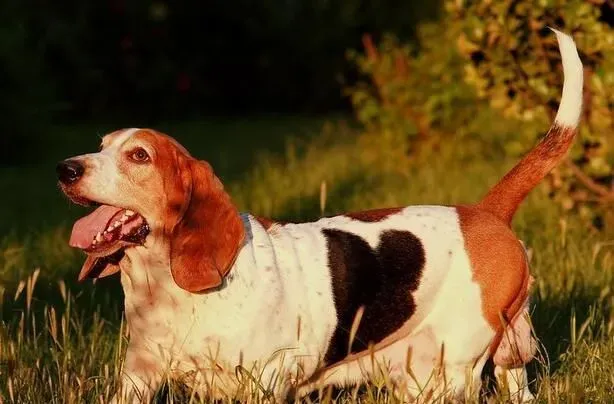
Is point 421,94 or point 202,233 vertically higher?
point 421,94

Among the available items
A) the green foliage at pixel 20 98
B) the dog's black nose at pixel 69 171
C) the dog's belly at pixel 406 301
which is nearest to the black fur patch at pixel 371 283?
the dog's belly at pixel 406 301

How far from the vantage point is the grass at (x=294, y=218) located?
453 cm

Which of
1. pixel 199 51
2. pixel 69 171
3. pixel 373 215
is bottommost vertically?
pixel 373 215

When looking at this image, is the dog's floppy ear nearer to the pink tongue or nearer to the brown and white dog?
the brown and white dog

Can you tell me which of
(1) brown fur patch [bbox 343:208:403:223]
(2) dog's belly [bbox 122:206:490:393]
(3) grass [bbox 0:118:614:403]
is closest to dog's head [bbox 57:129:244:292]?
(2) dog's belly [bbox 122:206:490:393]

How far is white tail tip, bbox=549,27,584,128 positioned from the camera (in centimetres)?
482

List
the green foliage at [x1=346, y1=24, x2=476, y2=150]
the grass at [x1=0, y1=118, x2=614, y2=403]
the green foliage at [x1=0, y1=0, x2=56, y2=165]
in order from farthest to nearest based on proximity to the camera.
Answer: the green foliage at [x1=0, y1=0, x2=56, y2=165], the green foliage at [x1=346, y1=24, x2=476, y2=150], the grass at [x1=0, y1=118, x2=614, y2=403]

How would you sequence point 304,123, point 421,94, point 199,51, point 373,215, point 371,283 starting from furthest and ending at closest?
point 199,51, point 304,123, point 421,94, point 373,215, point 371,283

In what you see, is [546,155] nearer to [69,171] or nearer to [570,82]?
[570,82]

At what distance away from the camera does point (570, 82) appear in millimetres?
4816

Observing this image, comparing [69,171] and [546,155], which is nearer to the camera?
[69,171]

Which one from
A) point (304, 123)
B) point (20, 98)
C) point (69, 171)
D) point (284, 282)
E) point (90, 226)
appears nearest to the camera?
point (69, 171)

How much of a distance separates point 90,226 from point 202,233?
15.8 inches

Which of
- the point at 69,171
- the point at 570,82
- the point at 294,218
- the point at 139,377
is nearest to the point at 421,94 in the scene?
the point at 294,218
